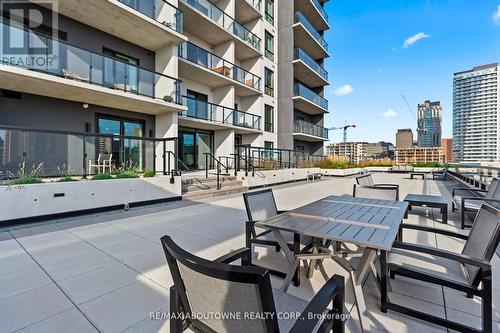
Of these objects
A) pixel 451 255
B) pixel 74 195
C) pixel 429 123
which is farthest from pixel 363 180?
pixel 429 123

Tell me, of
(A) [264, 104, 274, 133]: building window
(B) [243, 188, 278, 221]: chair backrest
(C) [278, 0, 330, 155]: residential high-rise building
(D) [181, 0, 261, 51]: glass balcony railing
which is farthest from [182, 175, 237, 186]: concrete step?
(C) [278, 0, 330, 155]: residential high-rise building

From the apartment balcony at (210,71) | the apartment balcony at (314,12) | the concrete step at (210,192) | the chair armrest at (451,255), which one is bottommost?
the concrete step at (210,192)

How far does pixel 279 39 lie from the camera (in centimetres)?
1858

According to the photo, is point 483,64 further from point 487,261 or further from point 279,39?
point 487,261

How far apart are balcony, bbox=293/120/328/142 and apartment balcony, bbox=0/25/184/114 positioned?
1148cm

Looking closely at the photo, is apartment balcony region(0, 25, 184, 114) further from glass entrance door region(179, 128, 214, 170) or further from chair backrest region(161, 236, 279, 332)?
chair backrest region(161, 236, 279, 332)

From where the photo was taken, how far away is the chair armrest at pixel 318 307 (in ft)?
3.35

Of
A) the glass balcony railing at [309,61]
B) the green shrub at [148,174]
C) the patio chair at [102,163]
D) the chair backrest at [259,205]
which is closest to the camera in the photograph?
the chair backrest at [259,205]

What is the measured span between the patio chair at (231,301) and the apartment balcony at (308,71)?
64.3ft

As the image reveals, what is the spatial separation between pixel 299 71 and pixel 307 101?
2.99 meters

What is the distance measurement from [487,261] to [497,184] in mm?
4871

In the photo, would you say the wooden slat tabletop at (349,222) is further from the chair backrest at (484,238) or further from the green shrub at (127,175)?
the green shrub at (127,175)

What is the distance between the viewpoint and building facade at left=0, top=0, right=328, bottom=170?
22.2ft

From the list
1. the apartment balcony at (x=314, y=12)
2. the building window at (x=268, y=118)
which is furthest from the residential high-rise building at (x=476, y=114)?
the building window at (x=268, y=118)
